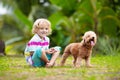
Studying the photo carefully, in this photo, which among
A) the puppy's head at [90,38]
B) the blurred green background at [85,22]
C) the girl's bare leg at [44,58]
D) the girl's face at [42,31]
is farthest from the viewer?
the blurred green background at [85,22]

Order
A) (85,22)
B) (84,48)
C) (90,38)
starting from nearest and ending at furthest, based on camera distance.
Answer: (90,38), (84,48), (85,22)

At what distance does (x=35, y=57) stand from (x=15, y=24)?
633 inches

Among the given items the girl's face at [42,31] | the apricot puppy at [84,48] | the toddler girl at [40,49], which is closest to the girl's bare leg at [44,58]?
the toddler girl at [40,49]

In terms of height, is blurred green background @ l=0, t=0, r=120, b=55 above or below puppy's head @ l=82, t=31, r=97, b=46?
below

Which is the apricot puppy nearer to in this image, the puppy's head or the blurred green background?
the puppy's head

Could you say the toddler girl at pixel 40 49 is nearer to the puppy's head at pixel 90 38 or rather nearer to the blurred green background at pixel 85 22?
the puppy's head at pixel 90 38

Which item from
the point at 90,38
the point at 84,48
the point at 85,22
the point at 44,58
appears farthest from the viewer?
the point at 85,22

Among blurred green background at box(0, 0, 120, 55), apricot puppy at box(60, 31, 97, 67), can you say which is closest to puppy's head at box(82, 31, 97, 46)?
apricot puppy at box(60, 31, 97, 67)

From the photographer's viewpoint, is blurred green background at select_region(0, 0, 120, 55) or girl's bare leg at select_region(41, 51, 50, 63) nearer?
girl's bare leg at select_region(41, 51, 50, 63)

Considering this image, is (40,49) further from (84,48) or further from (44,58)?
(84,48)

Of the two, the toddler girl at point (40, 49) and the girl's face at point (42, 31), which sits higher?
the girl's face at point (42, 31)

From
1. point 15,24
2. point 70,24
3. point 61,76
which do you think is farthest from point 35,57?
point 15,24

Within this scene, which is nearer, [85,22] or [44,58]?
[44,58]

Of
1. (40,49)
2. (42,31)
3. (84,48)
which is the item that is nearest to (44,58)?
(40,49)
